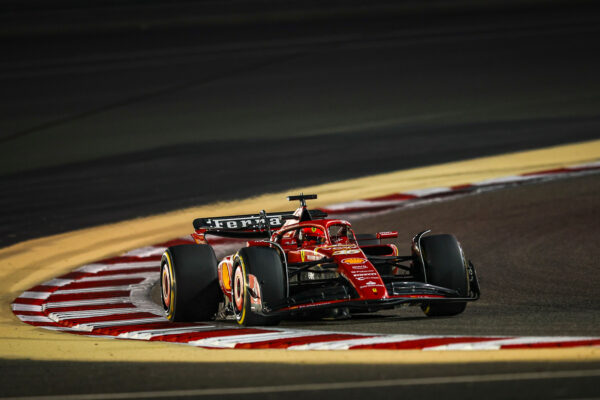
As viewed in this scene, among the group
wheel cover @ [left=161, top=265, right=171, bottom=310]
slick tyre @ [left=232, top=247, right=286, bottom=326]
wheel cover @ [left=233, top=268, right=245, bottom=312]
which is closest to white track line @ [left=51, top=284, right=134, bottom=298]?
wheel cover @ [left=161, top=265, right=171, bottom=310]

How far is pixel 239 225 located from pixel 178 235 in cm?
361

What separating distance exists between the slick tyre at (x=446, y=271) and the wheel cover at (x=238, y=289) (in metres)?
1.33

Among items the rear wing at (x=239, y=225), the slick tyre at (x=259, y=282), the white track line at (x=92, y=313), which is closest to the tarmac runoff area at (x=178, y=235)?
the white track line at (x=92, y=313)

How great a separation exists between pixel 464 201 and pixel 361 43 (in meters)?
10.9

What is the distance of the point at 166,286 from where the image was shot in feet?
31.1

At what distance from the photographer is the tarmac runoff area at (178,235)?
6855 mm

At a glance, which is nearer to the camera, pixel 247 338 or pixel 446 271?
pixel 247 338

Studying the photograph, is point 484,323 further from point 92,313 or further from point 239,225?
point 92,313

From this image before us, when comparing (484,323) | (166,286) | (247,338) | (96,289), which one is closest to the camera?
(247,338)

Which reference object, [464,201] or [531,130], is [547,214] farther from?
[531,130]

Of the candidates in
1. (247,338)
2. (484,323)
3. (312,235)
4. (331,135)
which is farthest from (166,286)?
(331,135)

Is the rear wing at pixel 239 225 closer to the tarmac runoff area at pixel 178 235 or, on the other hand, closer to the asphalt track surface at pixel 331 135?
the asphalt track surface at pixel 331 135

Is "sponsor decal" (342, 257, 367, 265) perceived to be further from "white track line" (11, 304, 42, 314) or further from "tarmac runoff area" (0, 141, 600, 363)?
"white track line" (11, 304, 42, 314)

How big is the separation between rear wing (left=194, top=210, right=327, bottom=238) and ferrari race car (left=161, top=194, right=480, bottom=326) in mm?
454
